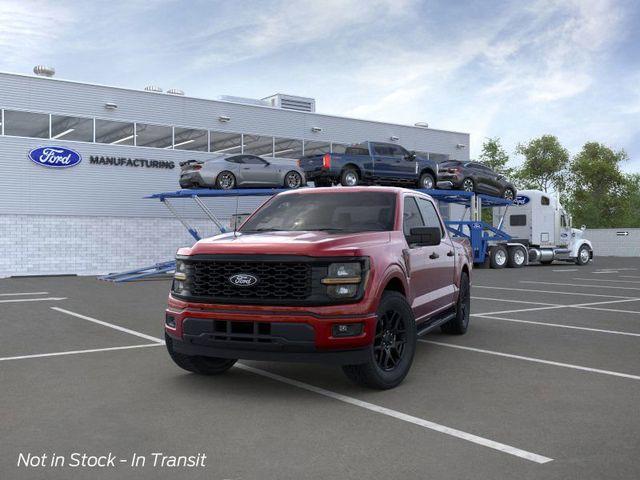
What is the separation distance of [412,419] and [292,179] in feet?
63.5

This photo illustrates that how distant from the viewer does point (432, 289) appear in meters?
7.34

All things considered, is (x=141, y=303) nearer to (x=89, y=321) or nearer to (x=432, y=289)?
(x=89, y=321)

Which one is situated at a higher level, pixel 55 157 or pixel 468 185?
pixel 55 157

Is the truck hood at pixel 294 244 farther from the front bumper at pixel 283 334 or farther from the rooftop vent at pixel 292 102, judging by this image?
the rooftop vent at pixel 292 102

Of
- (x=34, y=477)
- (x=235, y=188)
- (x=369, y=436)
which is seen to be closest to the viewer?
(x=34, y=477)

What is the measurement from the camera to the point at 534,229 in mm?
30219

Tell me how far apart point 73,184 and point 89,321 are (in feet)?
55.3

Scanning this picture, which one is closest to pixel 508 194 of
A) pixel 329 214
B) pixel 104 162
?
pixel 104 162

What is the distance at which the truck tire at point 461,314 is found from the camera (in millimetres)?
8891

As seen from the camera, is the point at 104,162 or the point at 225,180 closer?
the point at 225,180

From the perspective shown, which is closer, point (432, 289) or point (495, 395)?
point (495, 395)

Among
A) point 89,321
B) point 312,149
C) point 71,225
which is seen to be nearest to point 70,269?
point 71,225

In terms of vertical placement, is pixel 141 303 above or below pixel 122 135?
below

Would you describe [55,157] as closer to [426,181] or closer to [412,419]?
[426,181]
